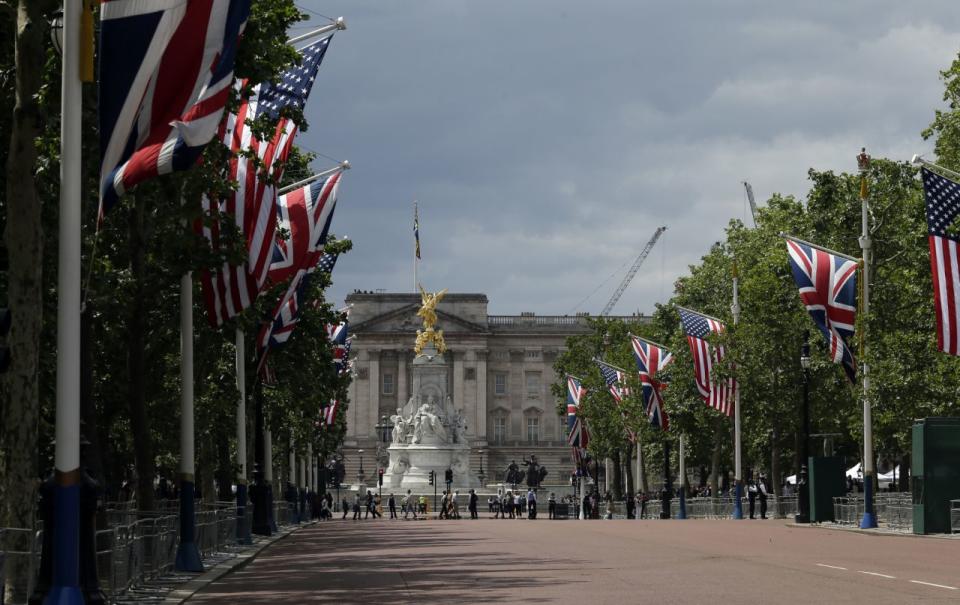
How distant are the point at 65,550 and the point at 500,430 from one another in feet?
572

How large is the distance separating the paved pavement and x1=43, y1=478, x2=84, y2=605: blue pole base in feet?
16.2

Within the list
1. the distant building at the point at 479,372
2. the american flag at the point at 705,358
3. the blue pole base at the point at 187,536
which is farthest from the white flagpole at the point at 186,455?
the distant building at the point at 479,372

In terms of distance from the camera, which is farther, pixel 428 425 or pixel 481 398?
pixel 481 398

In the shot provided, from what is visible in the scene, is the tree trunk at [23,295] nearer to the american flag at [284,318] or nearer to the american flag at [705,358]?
the american flag at [284,318]

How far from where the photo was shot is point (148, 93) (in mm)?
16750

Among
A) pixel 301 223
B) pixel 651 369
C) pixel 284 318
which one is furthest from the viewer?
pixel 651 369

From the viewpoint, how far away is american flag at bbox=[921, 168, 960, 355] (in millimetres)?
33781

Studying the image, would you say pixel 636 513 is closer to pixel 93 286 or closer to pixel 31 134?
pixel 93 286

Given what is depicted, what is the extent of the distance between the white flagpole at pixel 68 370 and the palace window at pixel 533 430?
6791 inches

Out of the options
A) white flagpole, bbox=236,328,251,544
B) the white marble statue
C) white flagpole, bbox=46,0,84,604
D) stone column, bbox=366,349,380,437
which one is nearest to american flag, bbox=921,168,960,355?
white flagpole, bbox=236,328,251,544

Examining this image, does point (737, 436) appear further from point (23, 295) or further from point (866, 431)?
point (23, 295)

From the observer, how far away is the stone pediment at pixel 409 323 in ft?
619

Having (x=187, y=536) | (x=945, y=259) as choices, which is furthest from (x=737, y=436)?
(x=187, y=536)

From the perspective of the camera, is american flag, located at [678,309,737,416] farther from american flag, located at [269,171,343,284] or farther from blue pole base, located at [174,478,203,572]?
blue pole base, located at [174,478,203,572]
